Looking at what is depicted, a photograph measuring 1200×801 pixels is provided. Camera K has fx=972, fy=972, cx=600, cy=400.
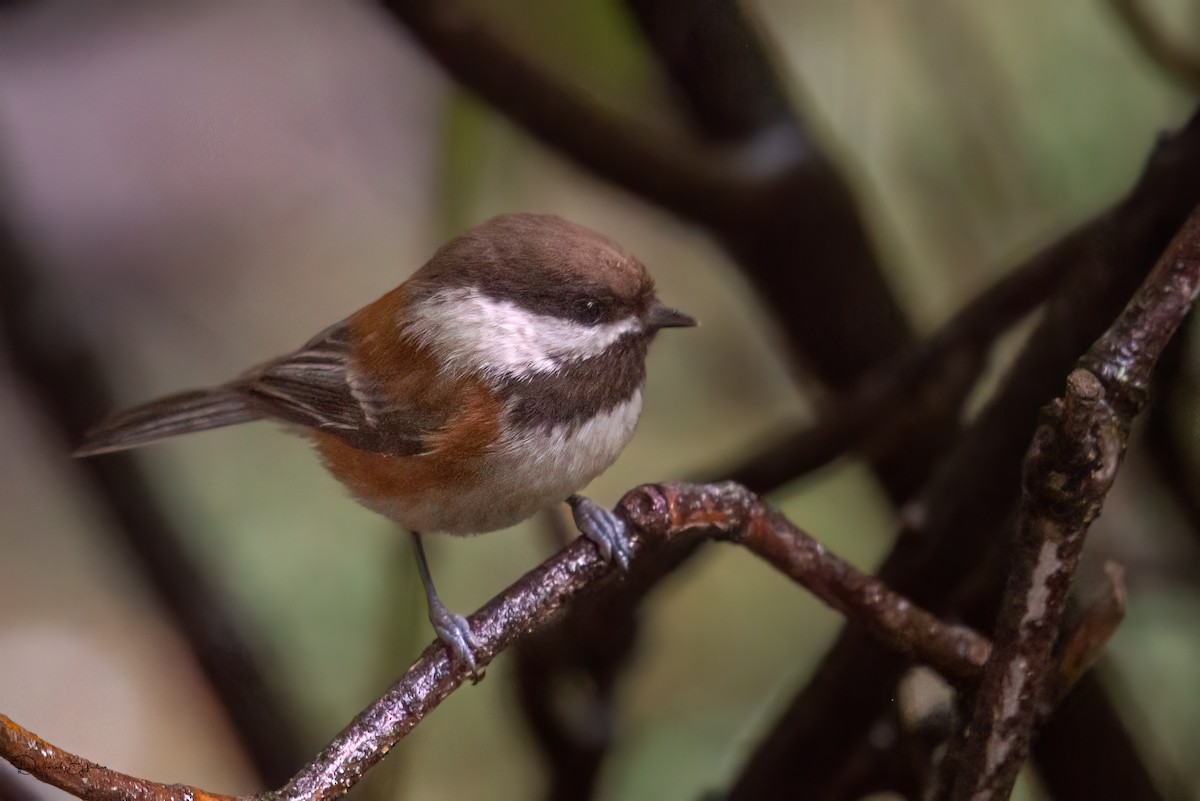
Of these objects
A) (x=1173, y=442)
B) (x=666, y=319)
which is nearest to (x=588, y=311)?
(x=666, y=319)

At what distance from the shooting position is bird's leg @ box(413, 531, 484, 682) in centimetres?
65

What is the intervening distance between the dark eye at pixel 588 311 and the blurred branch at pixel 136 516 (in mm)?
521

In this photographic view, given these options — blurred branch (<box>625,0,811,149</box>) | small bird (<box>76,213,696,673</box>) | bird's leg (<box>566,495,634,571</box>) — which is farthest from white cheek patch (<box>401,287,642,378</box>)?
blurred branch (<box>625,0,811,149</box>)

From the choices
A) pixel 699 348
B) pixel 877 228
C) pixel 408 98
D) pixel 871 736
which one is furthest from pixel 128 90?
pixel 871 736

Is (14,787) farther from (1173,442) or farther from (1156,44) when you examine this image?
(1156,44)


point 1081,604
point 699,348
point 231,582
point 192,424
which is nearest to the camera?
point 1081,604

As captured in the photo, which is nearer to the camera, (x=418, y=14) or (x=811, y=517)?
(x=418, y=14)

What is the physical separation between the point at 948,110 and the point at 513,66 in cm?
48

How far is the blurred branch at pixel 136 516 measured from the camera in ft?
3.07

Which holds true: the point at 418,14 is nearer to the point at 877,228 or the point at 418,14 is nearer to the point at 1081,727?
the point at 877,228

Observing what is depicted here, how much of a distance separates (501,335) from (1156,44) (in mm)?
688

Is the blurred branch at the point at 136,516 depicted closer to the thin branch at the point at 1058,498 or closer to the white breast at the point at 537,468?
the white breast at the point at 537,468

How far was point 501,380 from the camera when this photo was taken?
30.0 inches

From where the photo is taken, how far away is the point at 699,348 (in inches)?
44.8
